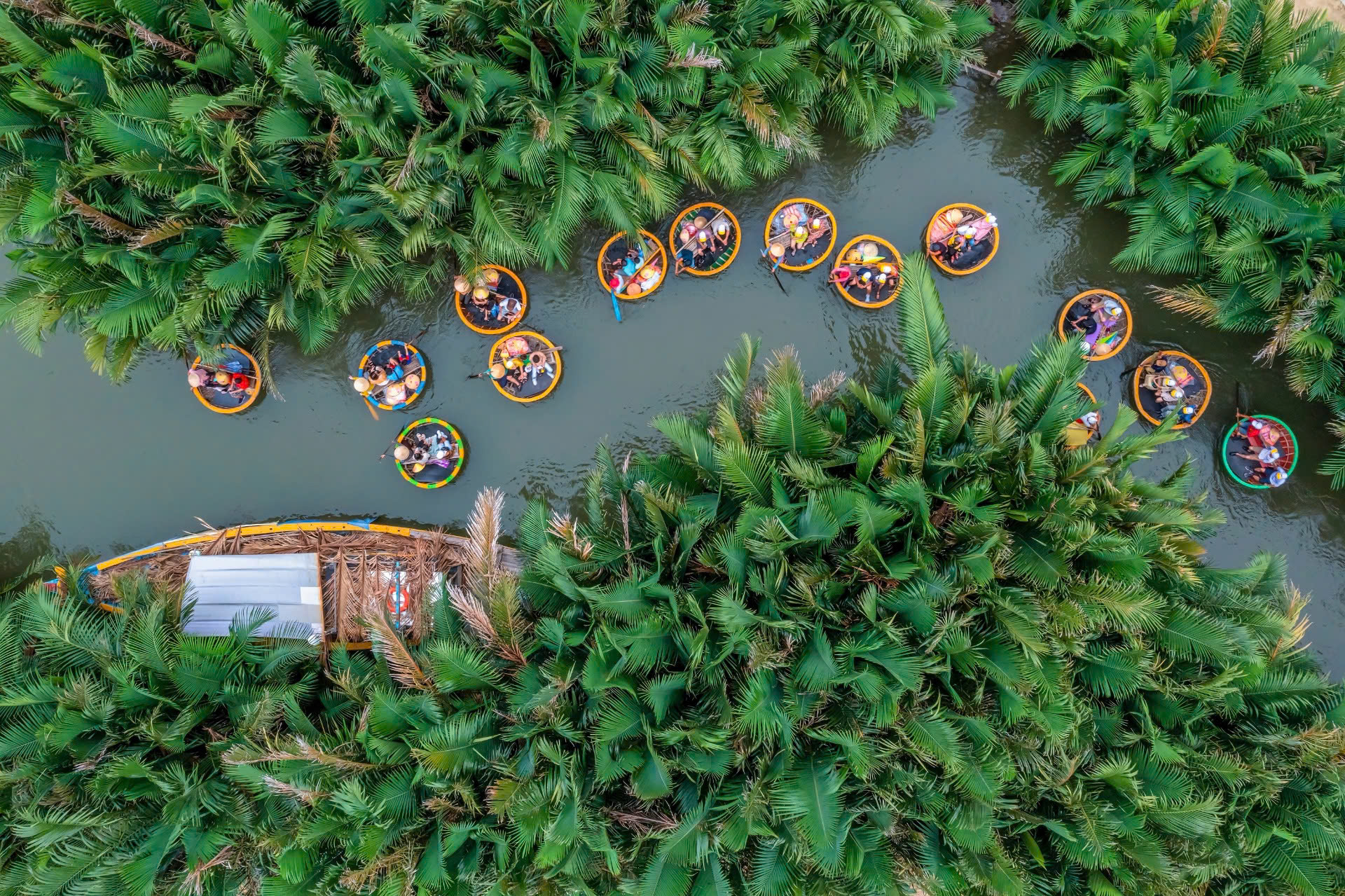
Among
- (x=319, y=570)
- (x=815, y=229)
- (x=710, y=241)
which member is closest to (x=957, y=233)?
(x=815, y=229)

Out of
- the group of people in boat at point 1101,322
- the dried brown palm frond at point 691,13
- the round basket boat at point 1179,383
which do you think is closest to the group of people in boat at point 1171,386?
the round basket boat at point 1179,383

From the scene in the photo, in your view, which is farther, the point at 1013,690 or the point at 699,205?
the point at 699,205

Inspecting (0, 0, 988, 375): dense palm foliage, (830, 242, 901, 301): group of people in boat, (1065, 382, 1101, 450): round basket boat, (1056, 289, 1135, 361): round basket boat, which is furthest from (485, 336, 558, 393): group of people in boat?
(1056, 289, 1135, 361): round basket boat

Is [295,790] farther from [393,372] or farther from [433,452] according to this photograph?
[393,372]

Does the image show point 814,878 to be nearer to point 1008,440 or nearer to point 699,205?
point 1008,440

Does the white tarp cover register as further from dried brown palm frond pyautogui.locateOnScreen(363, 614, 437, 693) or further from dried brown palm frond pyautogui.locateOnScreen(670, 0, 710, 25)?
dried brown palm frond pyautogui.locateOnScreen(670, 0, 710, 25)

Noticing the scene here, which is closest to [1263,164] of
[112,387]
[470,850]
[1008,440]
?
[1008,440]

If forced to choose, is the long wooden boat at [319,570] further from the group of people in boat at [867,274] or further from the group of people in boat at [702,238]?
the group of people in boat at [867,274]
